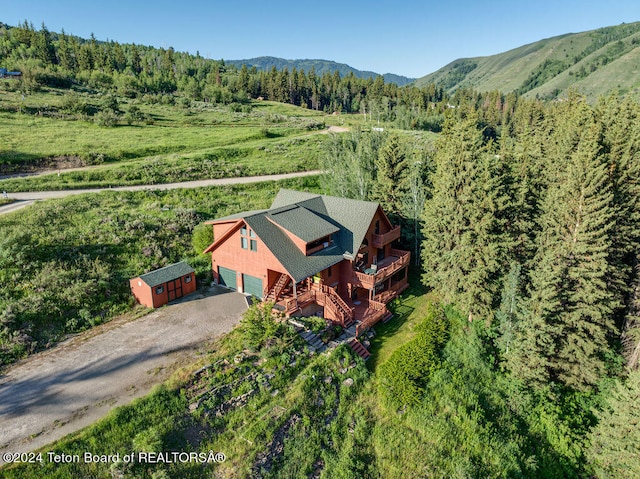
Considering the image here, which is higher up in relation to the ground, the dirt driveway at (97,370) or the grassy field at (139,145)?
the grassy field at (139,145)

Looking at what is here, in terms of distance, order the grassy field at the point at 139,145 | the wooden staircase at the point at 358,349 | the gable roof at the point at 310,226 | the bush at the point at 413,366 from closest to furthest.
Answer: the bush at the point at 413,366
the wooden staircase at the point at 358,349
the gable roof at the point at 310,226
the grassy field at the point at 139,145

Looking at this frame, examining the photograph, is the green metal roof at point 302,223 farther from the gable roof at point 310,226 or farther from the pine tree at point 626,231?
the pine tree at point 626,231

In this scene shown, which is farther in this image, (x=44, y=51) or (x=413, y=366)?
(x=44, y=51)

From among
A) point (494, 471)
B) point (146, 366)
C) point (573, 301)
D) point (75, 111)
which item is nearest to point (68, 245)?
point (146, 366)

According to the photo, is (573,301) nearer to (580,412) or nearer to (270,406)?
(580,412)

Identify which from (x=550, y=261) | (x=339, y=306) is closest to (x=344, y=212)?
(x=339, y=306)

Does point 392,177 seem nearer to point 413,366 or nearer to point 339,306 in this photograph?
point 339,306

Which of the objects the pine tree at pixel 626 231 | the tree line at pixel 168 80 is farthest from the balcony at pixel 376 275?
the tree line at pixel 168 80
